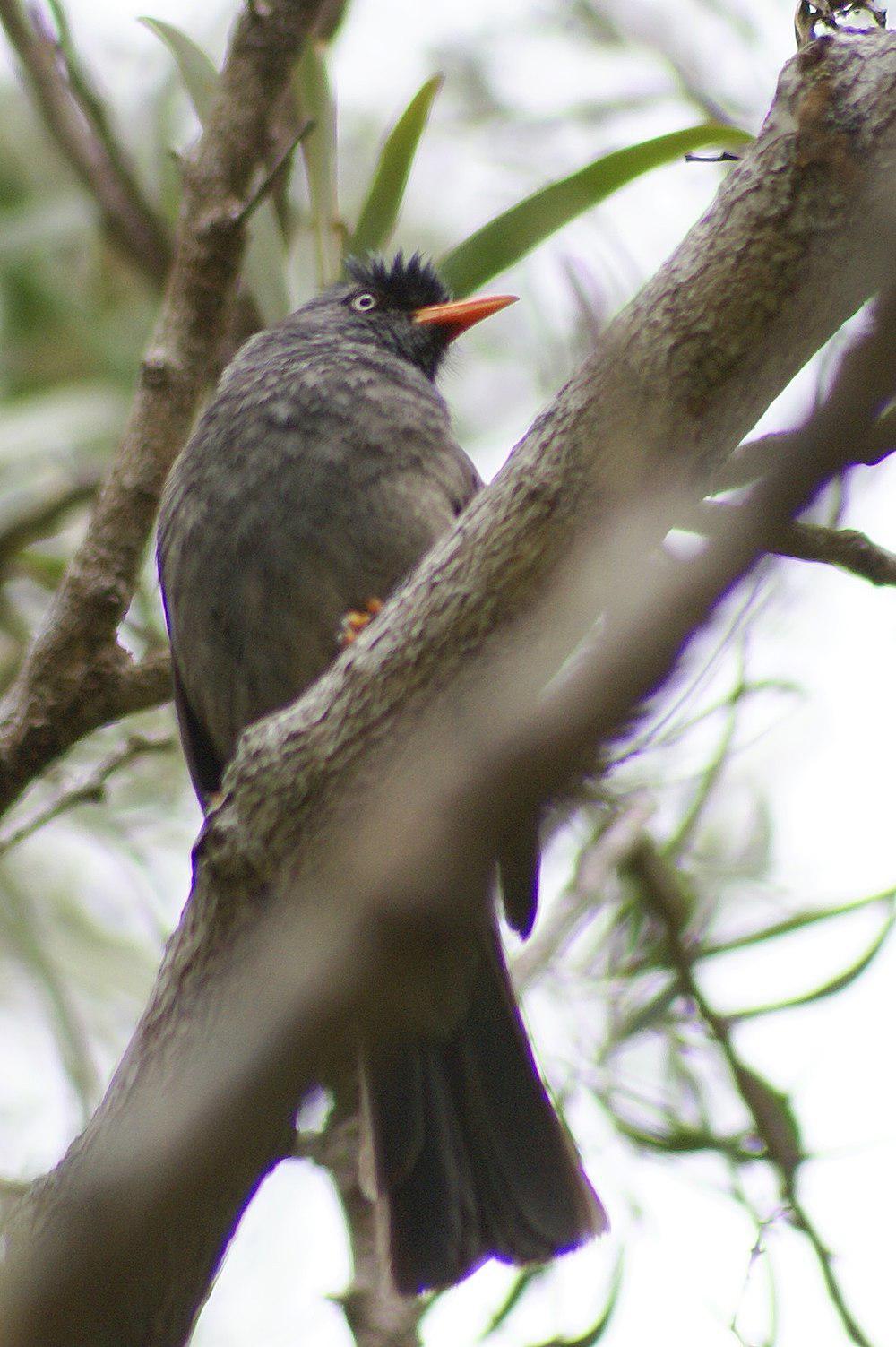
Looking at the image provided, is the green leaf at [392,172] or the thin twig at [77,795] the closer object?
the thin twig at [77,795]

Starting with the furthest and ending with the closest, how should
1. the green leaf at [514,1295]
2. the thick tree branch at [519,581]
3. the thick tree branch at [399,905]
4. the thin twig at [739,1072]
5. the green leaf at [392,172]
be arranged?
the green leaf at [392,172] < the green leaf at [514,1295] < the thin twig at [739,1072] < the thick tree branch at [519,581] < the thick tree branch at [399,905]

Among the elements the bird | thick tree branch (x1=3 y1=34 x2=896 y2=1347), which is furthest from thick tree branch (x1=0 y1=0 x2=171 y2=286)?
thick tree branch (x1=3 y1=34 x2=896 y2=1347)

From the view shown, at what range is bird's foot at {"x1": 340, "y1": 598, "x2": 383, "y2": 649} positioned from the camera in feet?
9.77

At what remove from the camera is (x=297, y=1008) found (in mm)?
1002

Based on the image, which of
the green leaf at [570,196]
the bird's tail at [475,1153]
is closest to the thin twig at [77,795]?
the bird's tail at [475,1153]

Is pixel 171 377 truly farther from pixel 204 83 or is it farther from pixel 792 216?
pixel 792 216

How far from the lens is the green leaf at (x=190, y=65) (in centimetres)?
370

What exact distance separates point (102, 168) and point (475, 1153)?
10.3ft

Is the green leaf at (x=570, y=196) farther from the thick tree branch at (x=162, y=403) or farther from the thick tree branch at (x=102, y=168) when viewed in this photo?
the thick tree branch at (x=102, y=168)

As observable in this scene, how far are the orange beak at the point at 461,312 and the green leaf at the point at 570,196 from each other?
287 millimetres

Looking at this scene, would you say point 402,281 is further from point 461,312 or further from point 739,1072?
point 739,1072

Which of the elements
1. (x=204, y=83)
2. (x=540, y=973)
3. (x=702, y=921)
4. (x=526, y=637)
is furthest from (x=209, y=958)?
(x=204, y=83)

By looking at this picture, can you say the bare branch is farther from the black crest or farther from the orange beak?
the black crest

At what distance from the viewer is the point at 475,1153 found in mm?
2900
